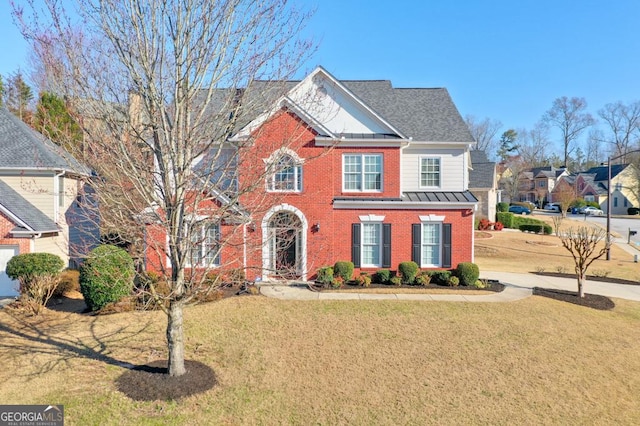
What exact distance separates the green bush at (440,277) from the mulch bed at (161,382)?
1117cm

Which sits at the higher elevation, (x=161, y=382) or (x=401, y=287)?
(x=401, y=287)

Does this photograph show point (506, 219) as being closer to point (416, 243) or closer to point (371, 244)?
point (416, 243)

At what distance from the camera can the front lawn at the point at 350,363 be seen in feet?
22.6

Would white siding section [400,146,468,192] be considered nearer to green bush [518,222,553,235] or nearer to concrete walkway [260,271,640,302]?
concrete walkway [260,271,640,302]

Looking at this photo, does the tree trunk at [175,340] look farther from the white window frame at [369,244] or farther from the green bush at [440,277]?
the green bush at [440,277]

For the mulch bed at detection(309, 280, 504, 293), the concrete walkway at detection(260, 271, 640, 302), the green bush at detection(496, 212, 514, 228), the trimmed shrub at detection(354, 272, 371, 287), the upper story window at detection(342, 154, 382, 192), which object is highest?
the upper story window at detection(342, 154, 382, 192)

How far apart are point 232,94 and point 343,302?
8714 millimetres

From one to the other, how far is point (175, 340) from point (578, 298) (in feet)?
49.2

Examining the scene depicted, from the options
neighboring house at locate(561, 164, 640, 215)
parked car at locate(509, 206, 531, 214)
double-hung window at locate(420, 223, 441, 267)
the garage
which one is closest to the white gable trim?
double-hung window at locate(420, 223, 441, 267)

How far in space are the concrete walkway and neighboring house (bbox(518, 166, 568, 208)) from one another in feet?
217

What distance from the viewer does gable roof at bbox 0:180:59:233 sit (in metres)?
15.2

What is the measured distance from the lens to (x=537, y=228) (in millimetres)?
35438

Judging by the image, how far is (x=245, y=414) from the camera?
22.1 ft

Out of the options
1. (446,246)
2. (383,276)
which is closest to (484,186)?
(446,246)
